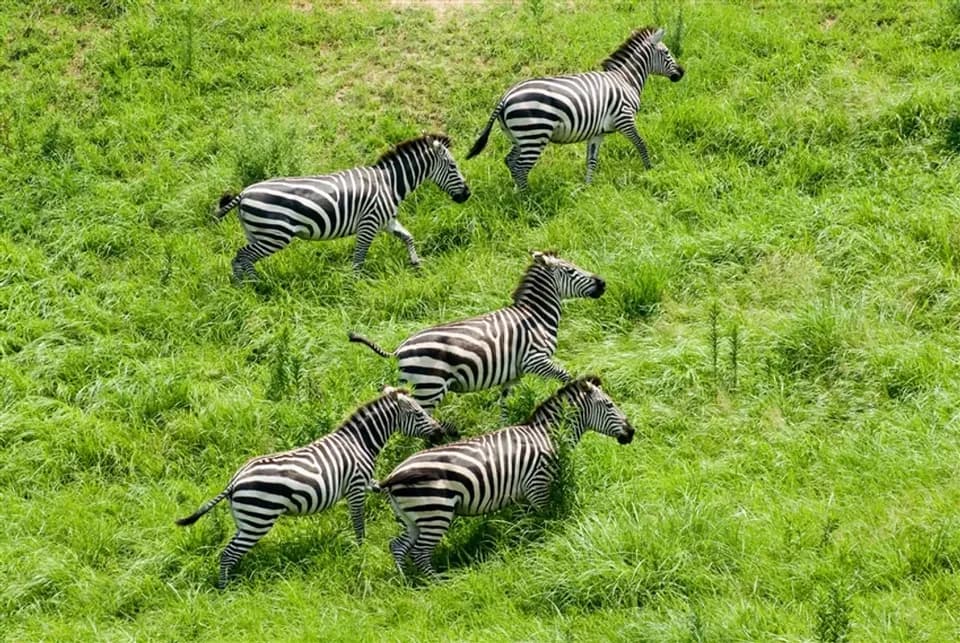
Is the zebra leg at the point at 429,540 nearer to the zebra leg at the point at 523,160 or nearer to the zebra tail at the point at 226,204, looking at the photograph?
the zebra tail at the point at 226,204

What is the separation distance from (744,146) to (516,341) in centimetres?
452

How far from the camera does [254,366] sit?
11305 millimetres

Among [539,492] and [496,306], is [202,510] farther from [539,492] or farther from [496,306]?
[496,306]

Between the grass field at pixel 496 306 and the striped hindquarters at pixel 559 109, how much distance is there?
0.56 m

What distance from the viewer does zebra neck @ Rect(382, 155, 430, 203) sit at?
41.5 ft

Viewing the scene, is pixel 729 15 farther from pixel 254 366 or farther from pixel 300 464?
pixel 300 464

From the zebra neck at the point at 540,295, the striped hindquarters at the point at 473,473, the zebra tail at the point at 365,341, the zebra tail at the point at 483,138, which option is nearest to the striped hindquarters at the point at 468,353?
the zebra tail at the point at 365,341

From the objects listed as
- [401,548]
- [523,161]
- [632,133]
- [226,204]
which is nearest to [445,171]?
[523,161]

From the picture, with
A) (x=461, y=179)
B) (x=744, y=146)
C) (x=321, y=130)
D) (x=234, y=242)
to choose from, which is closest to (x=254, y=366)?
(x=234, y=242)

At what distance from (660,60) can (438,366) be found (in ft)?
18.7

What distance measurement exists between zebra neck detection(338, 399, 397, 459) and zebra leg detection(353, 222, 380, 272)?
3.13m

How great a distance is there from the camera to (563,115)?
13.0 metres

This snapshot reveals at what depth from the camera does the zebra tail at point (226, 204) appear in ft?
40.0

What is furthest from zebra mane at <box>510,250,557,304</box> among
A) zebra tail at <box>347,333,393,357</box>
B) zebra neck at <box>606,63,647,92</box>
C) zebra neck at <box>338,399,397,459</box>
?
zebra neck at <box>606,63,647,92</box>
